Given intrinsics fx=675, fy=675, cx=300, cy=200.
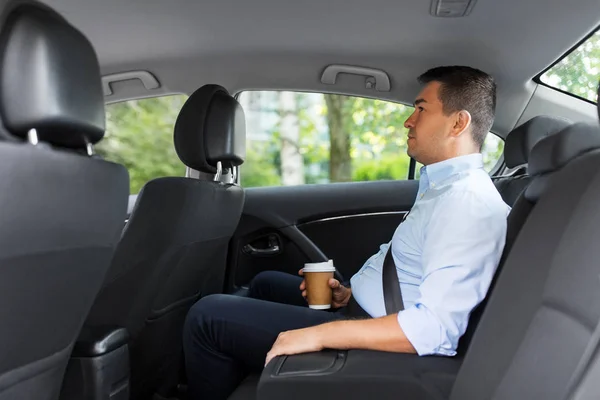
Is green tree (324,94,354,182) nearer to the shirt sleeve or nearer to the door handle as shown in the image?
the door handle

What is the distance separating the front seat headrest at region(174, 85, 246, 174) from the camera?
247cm

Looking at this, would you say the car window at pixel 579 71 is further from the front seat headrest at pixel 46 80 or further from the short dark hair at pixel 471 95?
the front seat headrest at pixel 46 80

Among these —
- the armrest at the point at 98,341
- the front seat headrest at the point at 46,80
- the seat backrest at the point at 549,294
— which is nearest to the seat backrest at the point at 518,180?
the seat backrest at the point at 549,294

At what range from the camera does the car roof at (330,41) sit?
8.07ft

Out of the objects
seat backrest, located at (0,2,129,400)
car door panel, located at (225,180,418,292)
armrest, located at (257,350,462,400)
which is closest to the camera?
seat backrest, located at (0,2,129,400)

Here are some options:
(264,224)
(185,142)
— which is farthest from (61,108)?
(264,224)

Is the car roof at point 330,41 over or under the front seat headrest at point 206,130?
over

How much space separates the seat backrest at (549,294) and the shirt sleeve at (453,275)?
6.2 inches

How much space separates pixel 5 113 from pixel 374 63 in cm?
204

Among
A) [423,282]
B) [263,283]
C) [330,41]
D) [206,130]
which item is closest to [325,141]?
[330,41]

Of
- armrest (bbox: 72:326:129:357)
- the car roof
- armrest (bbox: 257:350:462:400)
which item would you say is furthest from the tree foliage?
armrest (bbox: 257:350:462:400)

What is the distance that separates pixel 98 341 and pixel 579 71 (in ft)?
6.59

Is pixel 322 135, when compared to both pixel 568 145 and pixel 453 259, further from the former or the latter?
pixel 568 145

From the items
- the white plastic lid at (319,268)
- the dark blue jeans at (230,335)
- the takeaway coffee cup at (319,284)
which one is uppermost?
the white plastic lid at (319,268)
